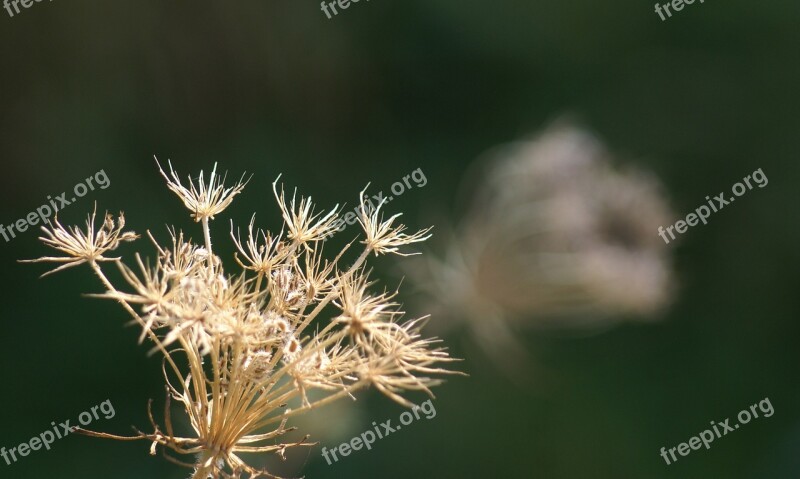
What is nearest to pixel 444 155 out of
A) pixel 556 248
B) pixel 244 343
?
pixel 556 248

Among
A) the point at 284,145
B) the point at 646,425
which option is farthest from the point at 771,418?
the point at 284,145

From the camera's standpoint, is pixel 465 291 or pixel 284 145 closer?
pixel 465 291

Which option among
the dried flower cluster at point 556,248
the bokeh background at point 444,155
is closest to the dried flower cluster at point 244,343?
the dried flower cluster at point 556,248

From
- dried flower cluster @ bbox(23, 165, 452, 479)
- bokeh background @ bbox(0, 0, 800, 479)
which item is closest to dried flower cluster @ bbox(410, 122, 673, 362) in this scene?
bokeh background @ bbox(0, 0, 800, 479)

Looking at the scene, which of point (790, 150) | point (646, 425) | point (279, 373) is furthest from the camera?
point (790, 150)

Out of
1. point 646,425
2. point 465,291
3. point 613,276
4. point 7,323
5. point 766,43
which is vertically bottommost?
point 646,425

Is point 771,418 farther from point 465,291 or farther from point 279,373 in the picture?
point 279,373

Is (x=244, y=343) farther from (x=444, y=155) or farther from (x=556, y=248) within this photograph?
(x=444, y=155)

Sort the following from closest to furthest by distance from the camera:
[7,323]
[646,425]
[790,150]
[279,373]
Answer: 1. [279,373]
2. [7,323]
3. [646,425]
4. [790,150]
